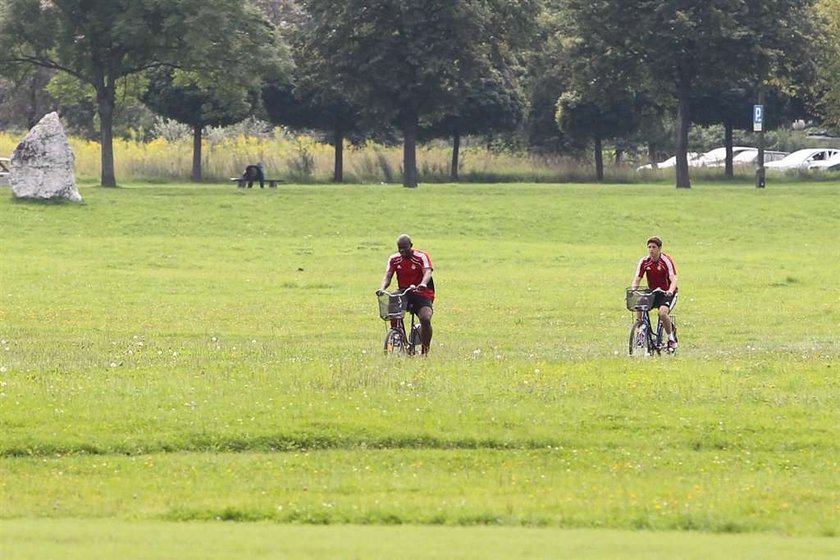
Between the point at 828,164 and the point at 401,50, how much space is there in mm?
31221

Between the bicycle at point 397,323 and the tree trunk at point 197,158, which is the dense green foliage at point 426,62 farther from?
the bicycle at point 397,323

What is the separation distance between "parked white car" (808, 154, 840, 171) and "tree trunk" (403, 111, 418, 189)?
26.7 metres

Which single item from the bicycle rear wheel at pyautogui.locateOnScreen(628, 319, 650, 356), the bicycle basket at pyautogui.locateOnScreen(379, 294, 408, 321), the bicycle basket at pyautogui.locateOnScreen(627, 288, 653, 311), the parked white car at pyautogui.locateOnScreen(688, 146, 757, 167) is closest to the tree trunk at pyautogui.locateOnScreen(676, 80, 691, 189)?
the parked white car at pyautogui.locateOnScreen(688, 146, 757, 167)

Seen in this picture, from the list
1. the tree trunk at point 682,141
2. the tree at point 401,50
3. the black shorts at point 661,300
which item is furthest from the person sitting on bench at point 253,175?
the black shorts at point 661,300

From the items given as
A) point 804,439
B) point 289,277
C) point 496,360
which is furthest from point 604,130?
point 804,439

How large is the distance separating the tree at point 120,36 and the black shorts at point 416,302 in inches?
1473

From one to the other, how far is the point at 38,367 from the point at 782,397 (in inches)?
330

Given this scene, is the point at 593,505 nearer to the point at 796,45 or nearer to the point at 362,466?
the point at 362,466

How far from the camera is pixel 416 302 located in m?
22.4

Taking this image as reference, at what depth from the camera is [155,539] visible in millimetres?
11719

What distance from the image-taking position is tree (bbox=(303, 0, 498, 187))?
215ft

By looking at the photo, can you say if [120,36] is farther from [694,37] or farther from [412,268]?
[412,268]

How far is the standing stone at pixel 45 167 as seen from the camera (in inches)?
2080

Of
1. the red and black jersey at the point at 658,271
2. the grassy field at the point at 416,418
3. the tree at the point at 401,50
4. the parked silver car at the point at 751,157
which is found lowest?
the grassy field at the point at 416,418
